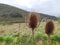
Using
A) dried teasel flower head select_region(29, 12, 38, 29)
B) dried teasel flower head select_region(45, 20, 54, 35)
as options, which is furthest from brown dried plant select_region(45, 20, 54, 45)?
dried teasel flower head select_region(29, 12, 38, 29)

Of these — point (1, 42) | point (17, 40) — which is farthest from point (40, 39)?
point (1, 42)

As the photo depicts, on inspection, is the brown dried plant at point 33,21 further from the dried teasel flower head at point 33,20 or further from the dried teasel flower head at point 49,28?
the dried teasel flower head at point 49,28

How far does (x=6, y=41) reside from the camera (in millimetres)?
12305

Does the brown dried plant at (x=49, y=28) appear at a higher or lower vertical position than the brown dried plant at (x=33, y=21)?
lower

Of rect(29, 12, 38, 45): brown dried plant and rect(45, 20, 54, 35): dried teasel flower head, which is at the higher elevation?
rect(29, 12, 38, 45): brown dried plant

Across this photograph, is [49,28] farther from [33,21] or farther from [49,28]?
[33,21]

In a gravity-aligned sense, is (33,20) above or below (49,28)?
above

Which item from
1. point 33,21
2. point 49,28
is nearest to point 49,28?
point 49,28

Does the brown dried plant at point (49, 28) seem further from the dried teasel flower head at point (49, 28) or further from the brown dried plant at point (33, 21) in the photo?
the brown dried plant at point (33, 21)

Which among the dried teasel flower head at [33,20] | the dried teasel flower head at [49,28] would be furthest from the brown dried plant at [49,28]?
the dried teasel flower head at [33,20]

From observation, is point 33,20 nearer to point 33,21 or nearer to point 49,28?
point 33,21

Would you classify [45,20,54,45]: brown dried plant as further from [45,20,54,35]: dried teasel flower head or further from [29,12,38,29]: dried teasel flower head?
[29,12,38,29]: dried teasel flower head

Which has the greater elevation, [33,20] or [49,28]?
[33,20]

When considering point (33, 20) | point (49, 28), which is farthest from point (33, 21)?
point (49, 28)
